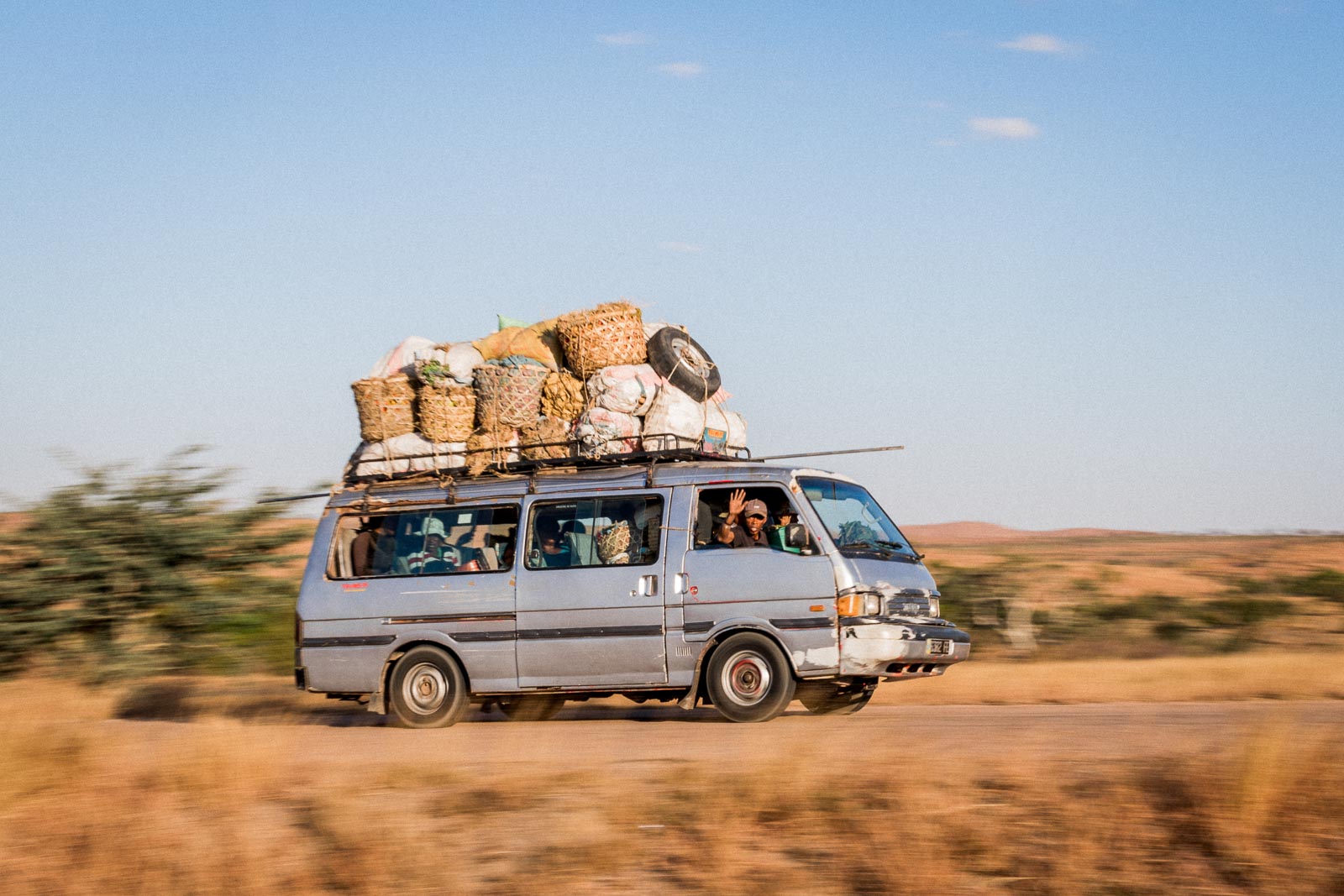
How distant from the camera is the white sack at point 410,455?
13.2 meters

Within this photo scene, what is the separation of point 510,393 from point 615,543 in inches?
72.7

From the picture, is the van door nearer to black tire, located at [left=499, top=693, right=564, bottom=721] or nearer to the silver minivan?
the silver minivan

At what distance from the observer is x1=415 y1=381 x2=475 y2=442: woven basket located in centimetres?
1302

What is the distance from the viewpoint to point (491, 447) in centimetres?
1315

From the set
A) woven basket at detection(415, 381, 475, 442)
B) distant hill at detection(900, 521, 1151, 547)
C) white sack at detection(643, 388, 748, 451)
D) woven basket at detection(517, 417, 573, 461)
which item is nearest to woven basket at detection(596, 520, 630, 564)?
white sack at detection(643, 388, 748, 451)

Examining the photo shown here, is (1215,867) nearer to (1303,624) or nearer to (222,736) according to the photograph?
(222,736)

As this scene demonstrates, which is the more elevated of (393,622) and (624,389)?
(624,389)

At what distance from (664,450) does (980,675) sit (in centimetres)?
523

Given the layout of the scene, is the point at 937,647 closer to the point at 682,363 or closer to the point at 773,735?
the point at 773,735

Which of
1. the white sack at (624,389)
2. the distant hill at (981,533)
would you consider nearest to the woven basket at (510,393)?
the white sack at (624,389)

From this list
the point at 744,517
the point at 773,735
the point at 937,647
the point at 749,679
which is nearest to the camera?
the point at 773,735

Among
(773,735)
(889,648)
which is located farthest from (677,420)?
(773,735)

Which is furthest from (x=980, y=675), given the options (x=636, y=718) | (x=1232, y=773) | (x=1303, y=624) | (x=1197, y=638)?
(x=1232, y=773)

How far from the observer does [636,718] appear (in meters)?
13.2
